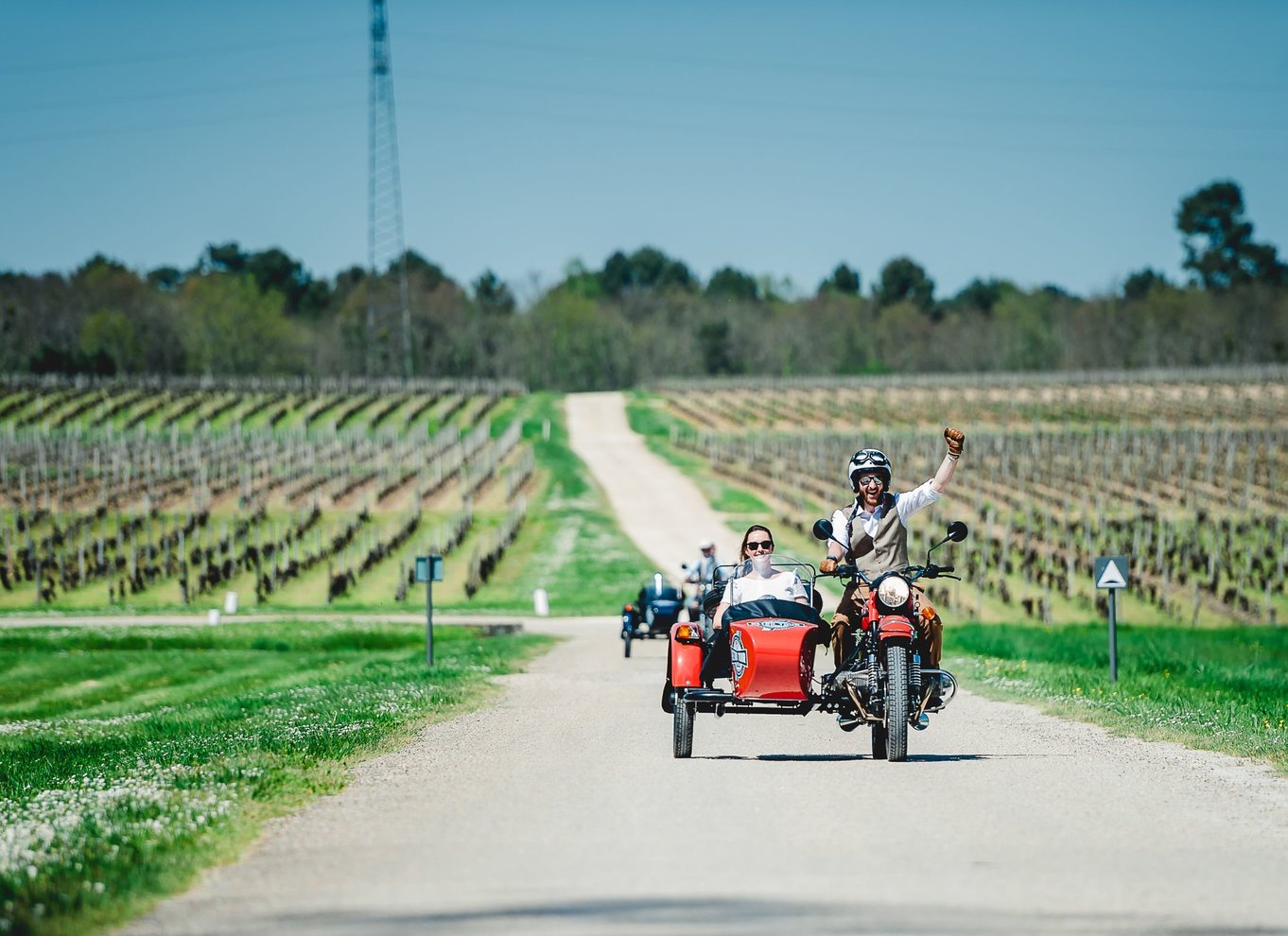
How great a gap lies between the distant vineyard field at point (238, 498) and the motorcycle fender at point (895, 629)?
41.4 m

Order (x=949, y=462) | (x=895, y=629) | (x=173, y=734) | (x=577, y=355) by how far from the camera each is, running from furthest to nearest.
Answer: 1. (x=577, y=355)
2. (x=173, y=734)
3. (x=949, y=462)
4. (x=895, y=629)

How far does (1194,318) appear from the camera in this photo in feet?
573

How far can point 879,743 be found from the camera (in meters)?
13.0

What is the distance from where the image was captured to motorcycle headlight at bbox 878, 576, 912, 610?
12.4 m

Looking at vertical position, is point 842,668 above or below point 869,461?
below

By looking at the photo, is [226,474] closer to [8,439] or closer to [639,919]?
[8,439]

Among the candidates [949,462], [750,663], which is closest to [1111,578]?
[949,462]

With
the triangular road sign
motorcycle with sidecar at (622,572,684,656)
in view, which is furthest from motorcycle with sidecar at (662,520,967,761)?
motorcycle with sidecar at (622,572,684,656)

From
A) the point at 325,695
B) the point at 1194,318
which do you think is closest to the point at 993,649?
the point at 325,695

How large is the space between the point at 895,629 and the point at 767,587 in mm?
1436

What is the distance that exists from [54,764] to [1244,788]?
10.7m

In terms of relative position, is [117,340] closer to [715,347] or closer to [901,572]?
[715,347]

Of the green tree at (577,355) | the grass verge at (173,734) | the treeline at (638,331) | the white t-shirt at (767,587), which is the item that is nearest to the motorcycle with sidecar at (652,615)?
the grass verge at (173,734)

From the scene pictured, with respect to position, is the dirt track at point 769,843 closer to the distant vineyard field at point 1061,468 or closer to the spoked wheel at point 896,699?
the spoked wheel at point 896,699
